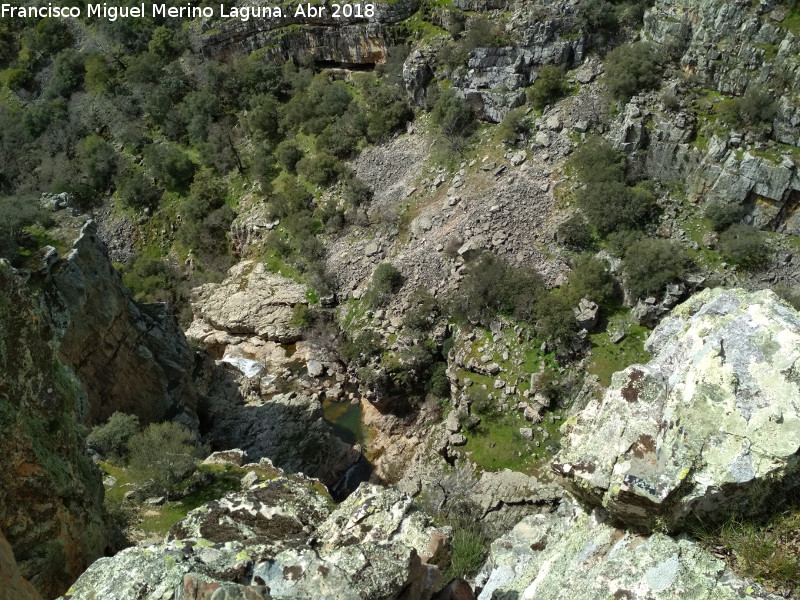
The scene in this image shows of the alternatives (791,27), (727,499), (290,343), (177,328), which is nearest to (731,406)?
(727,499)

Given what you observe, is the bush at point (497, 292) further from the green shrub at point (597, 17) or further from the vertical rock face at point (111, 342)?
the green shrub at point (597, 17)

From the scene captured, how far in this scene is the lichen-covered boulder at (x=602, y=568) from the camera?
5055 mm

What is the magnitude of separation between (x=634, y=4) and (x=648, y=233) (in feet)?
47.0

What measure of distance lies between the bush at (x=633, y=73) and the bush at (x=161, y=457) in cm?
2469

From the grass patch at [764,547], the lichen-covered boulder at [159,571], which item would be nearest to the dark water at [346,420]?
the lichen-covered boulder at [159,571]

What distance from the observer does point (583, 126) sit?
88.1 feet

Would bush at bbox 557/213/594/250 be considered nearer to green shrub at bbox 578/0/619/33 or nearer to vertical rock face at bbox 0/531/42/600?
green shrub at bbox 578/0/619/33

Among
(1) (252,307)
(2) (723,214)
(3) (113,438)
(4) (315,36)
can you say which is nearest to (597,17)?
(2) (723,214)

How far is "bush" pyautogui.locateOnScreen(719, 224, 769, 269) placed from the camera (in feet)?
69.8

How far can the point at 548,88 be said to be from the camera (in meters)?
28.4

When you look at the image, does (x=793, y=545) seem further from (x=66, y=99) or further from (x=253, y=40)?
(x=66, y=99)

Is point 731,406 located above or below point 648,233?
above

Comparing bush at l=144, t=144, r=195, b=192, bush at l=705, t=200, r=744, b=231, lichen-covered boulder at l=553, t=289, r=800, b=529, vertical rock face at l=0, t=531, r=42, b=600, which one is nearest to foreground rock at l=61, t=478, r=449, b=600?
vertical rock face at l=0, t=531, r=42, b=600

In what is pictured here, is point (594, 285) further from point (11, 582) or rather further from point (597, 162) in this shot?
point (11, 582)
